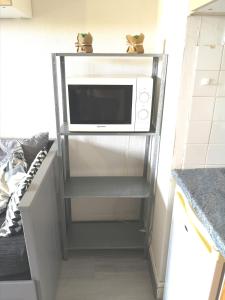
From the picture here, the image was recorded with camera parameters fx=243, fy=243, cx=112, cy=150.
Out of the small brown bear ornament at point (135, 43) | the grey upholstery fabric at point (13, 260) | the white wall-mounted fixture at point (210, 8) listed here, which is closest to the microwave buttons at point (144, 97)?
the small brown bear ornament at point (135, 43)

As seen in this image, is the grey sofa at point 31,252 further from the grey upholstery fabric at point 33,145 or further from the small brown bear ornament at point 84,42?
the small brown bear ornament at point 84,42

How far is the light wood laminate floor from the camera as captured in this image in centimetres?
159

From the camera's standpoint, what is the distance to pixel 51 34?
5.55 feet

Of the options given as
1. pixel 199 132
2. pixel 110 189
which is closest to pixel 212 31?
pixel 199 132

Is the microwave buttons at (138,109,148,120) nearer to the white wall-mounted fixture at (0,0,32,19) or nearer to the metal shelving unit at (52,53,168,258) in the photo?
the metal shelving unit at (52,53,168,258)

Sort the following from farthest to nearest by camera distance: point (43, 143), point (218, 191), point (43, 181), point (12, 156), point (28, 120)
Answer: point (28, 120) < point (43, 143) < point (12, 156) < point (43, 181) < point (218, 191)

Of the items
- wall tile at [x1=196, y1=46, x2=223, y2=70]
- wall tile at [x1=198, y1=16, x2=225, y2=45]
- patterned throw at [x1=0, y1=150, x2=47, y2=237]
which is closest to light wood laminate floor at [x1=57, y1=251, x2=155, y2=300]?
patterned throw at [x1=0, y1=150, x2=47, y2=237]

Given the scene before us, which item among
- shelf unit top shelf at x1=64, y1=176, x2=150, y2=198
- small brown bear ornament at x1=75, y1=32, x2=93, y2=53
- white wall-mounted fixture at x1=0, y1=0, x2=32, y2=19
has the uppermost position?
white wall-mounted fixture at x1=0, y1=0, x2=32, y2=19

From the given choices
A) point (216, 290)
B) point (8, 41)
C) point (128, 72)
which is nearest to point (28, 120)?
point (8, 41)

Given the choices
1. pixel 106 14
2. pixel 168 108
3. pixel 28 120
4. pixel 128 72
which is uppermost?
pixel 106 14

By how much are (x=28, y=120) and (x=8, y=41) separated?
1.86 ft

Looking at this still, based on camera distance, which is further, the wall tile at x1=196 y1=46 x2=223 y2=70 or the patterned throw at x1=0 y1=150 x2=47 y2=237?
the patterned throw at x1=0 y1=150 x2=47 y2=237

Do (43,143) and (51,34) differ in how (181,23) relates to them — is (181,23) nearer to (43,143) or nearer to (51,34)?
(51,34)

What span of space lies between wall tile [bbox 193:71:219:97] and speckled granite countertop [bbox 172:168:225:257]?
40cm
